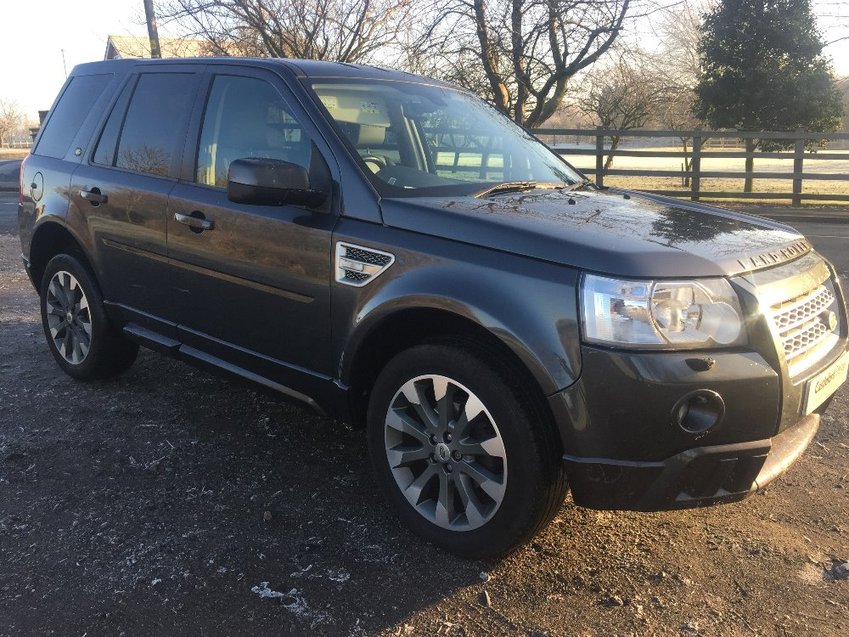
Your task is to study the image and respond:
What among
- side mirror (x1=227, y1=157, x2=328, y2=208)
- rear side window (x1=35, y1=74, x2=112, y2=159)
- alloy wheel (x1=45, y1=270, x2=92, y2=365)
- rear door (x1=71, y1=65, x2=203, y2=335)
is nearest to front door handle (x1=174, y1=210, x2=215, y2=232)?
rear door (x1=71, y1=65, x2=203, y2=335)

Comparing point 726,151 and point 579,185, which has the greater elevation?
point 579,185

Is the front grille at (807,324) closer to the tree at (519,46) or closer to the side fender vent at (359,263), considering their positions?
the side fender vent at (359,263)

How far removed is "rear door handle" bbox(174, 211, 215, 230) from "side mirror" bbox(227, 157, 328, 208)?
486mm

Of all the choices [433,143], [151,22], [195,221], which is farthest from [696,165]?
[195,221]

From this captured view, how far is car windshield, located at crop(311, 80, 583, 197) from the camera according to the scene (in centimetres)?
322

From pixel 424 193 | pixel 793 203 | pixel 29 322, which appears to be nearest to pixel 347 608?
pixel 424 193

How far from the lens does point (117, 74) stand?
14.6ft

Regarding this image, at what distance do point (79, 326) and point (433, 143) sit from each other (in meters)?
2.58

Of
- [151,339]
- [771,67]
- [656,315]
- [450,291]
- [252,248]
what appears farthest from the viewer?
[771,67]

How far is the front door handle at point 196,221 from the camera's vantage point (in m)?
3.51

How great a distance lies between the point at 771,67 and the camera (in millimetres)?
20688

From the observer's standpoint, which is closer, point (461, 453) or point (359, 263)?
point (461, 453)

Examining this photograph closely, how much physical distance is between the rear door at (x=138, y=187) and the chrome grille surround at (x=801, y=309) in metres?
2.80

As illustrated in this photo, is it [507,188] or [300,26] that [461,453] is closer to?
[507,188]
